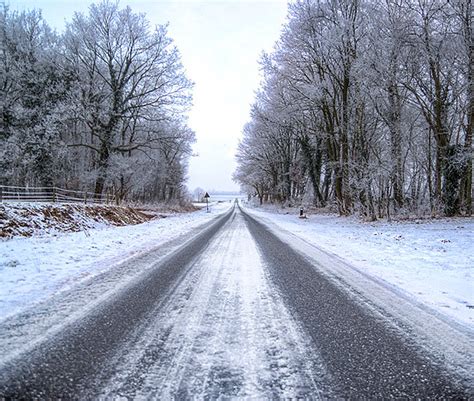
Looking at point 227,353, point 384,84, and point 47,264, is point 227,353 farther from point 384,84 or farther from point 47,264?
point 384,84

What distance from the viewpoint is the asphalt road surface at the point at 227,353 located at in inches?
75.7

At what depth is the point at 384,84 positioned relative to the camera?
611 inches

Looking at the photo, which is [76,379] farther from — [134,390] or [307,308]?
[307,308]

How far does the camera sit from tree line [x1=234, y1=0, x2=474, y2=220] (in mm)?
15274

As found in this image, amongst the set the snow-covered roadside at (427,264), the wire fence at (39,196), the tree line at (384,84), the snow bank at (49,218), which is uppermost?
the tree line at (384,84)

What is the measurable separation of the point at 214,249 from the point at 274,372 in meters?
5.81

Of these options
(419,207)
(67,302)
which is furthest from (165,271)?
(419,207)

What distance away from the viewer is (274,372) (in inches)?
83.0

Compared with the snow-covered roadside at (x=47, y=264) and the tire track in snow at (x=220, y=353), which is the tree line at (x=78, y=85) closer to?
the snow-covered roadside at (x=47, y=264)

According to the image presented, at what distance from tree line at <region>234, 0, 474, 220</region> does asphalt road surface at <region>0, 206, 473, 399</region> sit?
13956mm

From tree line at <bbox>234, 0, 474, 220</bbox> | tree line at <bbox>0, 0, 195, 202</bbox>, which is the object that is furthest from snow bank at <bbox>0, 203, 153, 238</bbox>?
tree line at <bbox>234, 0, 474, 220</bbox>

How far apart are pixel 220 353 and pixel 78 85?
22706mm

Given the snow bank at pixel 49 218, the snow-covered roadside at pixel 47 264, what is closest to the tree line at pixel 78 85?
the snow bank at pixel 49 218

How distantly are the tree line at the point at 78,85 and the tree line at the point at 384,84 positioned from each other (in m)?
8.04
